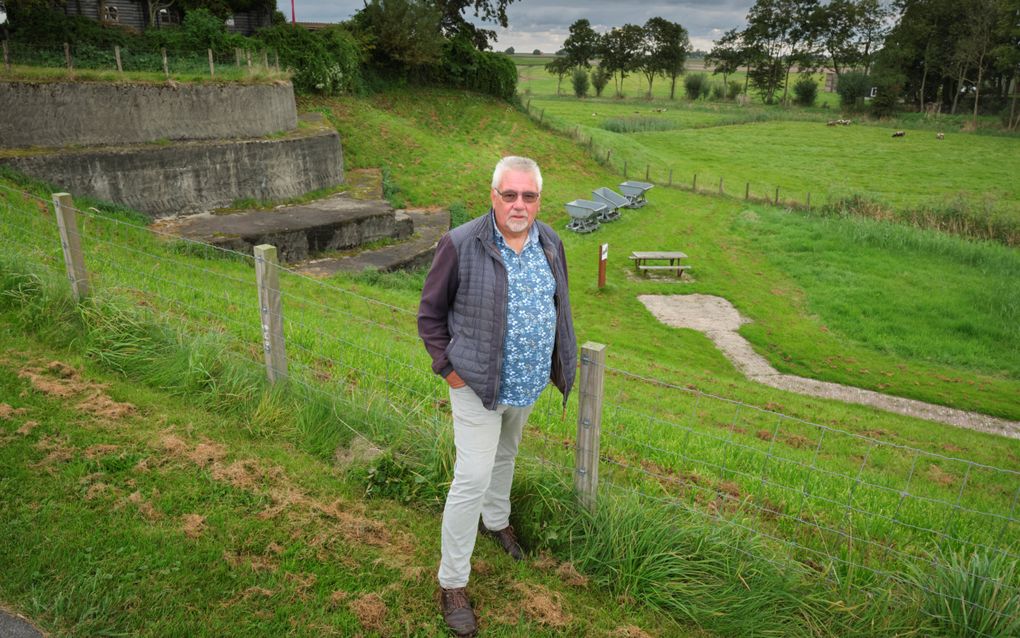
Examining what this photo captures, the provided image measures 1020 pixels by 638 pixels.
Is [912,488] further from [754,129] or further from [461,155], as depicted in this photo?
[754,129]

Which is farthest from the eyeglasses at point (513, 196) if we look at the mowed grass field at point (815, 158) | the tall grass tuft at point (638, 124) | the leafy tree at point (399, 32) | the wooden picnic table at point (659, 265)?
the tall grass tuft at point (638, 124)

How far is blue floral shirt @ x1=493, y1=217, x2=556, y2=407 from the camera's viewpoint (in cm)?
310

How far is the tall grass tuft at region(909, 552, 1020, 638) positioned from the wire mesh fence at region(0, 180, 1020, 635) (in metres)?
0.02

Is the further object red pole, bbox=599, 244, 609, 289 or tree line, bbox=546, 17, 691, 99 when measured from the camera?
tree line, bbox=546, 17, 691, 99

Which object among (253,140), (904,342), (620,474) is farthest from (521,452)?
(253,140)

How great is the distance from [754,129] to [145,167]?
47984 millimetres

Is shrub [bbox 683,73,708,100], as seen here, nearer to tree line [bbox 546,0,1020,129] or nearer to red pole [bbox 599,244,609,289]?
tree line [bbox 546,0,1020,129]

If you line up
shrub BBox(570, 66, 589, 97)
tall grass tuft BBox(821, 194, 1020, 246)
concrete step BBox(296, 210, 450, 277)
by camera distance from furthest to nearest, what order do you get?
shrub BBox(570, 66, 589, 97), tall grass tuft BBox(821, 194, 1020, 246), concrete step BBox(296, 210, 450, 277)

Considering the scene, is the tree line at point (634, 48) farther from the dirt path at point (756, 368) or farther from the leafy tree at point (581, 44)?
the dirt path at point (756, 368)

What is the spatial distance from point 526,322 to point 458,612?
1411mm

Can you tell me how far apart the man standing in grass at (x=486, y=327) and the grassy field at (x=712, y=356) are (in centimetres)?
76

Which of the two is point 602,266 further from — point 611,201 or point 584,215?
point 611,201

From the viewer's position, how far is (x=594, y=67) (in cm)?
8862

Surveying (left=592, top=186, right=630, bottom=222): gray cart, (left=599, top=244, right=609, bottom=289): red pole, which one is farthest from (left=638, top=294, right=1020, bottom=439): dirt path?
(left=592, top=186, right=630, bottom=222): gray cart
